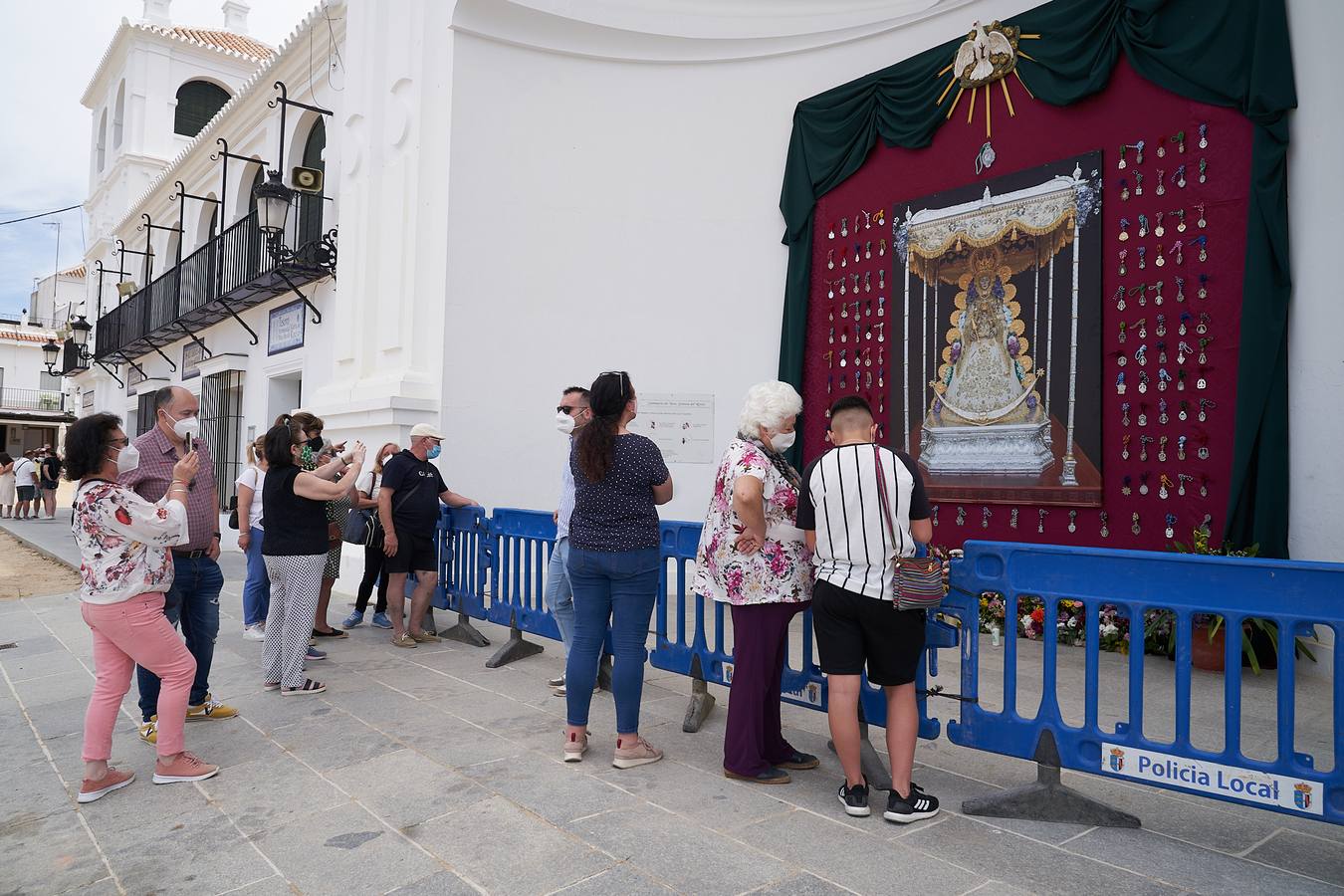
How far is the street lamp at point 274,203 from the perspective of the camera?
10.2 metres

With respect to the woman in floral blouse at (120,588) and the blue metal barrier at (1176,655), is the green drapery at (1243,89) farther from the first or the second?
the woman in floral blouse at (120,588)

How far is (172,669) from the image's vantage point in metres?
3.69

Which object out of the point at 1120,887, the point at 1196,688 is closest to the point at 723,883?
the point at 1120,887

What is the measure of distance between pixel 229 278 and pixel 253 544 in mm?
8107

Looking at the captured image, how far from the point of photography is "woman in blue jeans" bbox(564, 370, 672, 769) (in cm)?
376

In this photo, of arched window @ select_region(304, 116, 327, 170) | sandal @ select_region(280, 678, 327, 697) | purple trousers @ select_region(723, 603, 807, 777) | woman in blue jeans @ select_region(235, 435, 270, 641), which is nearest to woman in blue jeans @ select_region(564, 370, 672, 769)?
purple trousers @ select_region(723, 603, 807, 777)

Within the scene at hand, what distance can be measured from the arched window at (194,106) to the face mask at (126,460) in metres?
21.3

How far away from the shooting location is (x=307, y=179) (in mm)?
10781

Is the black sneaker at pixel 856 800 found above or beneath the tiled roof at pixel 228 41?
beneath

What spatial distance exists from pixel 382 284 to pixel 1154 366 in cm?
713

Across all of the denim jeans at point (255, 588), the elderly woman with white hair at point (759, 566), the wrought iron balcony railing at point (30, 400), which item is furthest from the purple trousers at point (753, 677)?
the wrought iron balcony railing at point (30, 400)

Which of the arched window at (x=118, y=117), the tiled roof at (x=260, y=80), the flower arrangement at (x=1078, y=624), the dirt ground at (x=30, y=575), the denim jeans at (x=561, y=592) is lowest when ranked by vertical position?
the dirt ground at (x=30, y=575)

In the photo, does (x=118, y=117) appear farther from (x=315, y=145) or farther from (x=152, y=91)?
(x=315, y=145)

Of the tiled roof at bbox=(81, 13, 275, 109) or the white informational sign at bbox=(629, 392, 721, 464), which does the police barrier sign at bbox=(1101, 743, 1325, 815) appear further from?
the tiled roof at bbox=(81, 13, 275, 109)
